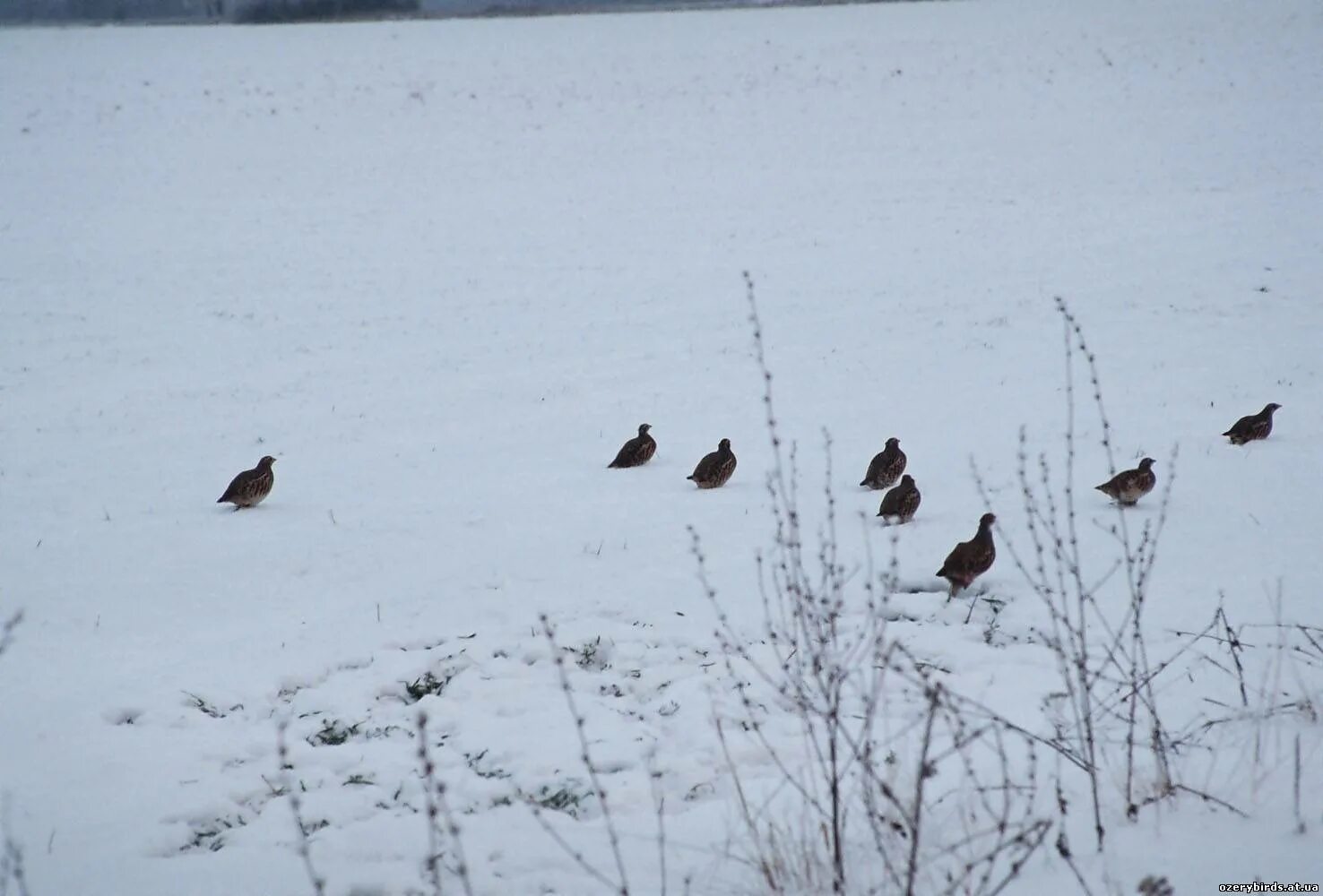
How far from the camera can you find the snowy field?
13.5 feet

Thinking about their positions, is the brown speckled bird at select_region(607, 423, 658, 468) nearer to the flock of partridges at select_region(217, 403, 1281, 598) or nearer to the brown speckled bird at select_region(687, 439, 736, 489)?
the flock of partridges at select_region(217, 403, 1281, 598)

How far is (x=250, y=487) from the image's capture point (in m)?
8.44

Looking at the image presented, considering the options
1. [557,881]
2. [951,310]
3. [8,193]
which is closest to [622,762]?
[557,881]

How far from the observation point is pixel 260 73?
106 feet

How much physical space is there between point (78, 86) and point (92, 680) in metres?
31.2

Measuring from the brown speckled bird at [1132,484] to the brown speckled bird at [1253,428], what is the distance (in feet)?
7.56

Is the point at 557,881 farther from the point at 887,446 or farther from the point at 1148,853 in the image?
the point at 887,446

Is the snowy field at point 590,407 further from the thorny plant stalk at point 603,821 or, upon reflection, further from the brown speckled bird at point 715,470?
the brown speckled bird at point 715,470

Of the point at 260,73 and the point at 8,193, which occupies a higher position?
the point at 260,73

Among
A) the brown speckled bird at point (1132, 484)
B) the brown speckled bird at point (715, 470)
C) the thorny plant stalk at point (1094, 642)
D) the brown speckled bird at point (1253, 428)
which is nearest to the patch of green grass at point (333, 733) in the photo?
the thorny plant stalk at point (1094, 642)

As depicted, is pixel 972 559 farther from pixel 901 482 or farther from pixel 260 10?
pixel 260 10

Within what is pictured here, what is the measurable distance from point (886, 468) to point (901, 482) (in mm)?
472

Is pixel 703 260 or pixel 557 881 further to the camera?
pixel 703 260

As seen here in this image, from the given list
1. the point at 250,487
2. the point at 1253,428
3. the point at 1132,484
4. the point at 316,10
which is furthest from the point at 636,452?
the point at 316,10
